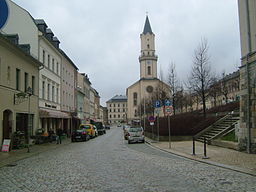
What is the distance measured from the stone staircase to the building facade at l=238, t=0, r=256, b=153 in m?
5.25

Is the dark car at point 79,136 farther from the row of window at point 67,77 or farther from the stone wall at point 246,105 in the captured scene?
the stone wall at point 246,105

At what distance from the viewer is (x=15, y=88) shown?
71.1 feet

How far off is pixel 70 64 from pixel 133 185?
127 ft

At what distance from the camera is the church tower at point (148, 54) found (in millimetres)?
115312

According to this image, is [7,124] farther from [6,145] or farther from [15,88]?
[6,145]

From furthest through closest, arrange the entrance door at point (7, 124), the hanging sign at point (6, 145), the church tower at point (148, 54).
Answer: the church tower at point (148, 54)
the entrance door at point (7, 124)
the hanging sign at point (6, 145)

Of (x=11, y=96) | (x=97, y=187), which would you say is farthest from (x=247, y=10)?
(x=11, y=96)

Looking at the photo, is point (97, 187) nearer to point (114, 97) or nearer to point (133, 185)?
point (133, 185)

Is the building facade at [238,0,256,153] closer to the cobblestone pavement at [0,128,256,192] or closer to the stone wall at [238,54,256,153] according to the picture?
the stone wall at [238,54,256,153]

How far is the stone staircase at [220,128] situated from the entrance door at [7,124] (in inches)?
580

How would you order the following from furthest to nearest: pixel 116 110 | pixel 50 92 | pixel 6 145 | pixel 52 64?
pixel 116 110, pixel 52 64, pixel 50 92, pixel 6 145

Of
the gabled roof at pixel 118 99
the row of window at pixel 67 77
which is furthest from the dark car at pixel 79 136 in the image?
the gabled roof at pixel 118 99

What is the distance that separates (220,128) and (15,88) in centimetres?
1648

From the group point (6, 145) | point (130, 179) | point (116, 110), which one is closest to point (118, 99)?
point (116, 110)
